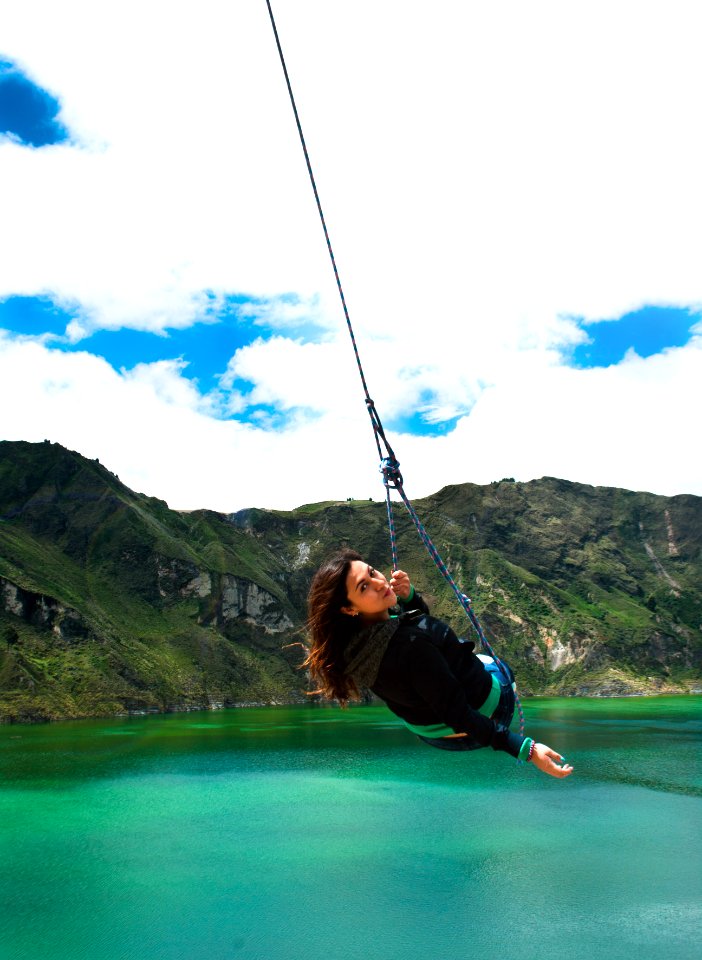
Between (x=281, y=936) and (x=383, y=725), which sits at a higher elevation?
(x=281, y=936)

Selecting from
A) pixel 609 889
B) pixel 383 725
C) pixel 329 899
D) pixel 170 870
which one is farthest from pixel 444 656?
pixel 383 725

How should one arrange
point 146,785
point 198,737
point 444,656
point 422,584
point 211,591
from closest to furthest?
1. point 444,656
2. point 146,785
3. point 198,737
4. point 211,591
5. point 422,584

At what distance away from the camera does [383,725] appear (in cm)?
9400

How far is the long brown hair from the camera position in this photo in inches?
148

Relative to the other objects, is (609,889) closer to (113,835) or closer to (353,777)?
(113,835)

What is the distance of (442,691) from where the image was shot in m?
3.44

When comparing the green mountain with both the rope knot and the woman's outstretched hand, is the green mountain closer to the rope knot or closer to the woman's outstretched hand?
the rope knot

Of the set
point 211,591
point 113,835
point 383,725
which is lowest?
point 383,725

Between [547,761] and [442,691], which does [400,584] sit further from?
[547,761]

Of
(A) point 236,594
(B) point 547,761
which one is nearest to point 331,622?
(B) point 547,761

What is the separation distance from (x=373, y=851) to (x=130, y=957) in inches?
527

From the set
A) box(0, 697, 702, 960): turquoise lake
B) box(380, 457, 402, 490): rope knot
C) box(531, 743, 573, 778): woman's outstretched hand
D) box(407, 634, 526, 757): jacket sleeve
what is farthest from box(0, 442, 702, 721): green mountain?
box(531, 743, 573, 778): woman's outstretched hand

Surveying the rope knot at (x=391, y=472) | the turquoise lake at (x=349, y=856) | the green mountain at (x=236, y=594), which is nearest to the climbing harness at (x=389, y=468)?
the rope knot at (x=391, y=472)

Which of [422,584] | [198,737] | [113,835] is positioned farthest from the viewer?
[422,584]
